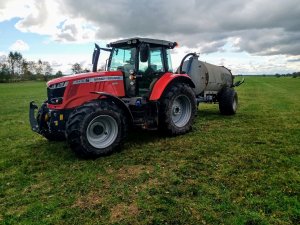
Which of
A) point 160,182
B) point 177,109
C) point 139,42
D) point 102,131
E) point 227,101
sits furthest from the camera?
point 227,101

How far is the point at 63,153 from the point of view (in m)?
7.33

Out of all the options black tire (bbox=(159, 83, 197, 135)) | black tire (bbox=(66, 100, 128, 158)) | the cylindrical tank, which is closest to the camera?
black tire (bbox=(66, 100, 128, 158))

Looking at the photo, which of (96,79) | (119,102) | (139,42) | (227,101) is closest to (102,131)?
(119,102)

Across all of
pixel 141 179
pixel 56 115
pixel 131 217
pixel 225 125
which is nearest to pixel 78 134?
pixel 56 115

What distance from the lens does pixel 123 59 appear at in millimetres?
8227

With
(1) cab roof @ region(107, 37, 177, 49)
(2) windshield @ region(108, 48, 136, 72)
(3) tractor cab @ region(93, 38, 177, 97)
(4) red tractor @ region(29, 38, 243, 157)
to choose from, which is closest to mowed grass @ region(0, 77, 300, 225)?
(4) red tractor @ region(29, 38, 243, 157)

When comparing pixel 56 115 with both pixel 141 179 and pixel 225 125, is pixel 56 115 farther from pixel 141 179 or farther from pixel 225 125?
pixel 225 125

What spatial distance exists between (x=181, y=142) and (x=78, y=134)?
2.78 meters

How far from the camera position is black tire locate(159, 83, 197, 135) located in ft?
27.2

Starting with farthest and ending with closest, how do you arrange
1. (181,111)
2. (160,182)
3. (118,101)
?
(181,111)
(118,101)
(160,182)

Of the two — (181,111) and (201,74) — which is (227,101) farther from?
(181,111)

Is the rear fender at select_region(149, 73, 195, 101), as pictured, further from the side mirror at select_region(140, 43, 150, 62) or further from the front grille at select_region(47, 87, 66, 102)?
the front grille at select_region(47, 87, 66, 102)

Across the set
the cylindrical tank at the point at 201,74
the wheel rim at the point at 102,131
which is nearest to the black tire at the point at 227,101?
the cylindrical tank at the point at 201,74

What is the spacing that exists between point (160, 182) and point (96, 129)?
2.19 meters
